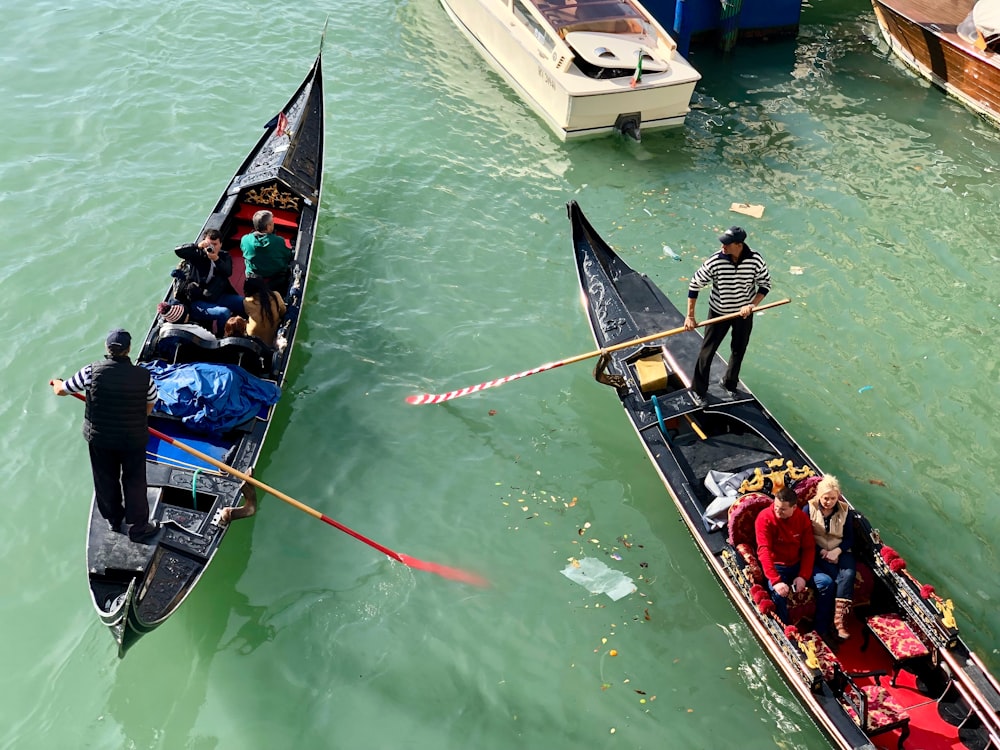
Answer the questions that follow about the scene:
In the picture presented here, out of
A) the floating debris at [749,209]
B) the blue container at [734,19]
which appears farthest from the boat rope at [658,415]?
the blue container at [734,19]

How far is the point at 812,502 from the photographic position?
19.7ft

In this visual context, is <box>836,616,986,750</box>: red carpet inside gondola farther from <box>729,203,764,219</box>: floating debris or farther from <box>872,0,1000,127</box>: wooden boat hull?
<box>872,0,1000,127</box>: wooden boat hull

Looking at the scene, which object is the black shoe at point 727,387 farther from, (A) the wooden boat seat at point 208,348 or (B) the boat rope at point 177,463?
(B) the boat rope at point 177,463

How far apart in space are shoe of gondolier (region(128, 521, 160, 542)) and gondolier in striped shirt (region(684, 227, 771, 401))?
14.0ft

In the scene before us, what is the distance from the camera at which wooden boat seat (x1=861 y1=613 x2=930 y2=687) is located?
219 inches

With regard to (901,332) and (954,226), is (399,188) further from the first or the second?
(954,226)

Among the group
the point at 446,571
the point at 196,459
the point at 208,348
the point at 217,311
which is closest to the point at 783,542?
the point at 446,571

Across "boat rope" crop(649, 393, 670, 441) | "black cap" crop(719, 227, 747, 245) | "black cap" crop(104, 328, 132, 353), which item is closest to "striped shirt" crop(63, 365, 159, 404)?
"black cap" crop(104, 328, 132, 353)

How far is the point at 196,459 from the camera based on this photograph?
6387 mm

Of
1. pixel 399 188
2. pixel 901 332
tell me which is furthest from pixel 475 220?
pixel 901 332

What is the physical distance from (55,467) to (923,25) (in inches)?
543

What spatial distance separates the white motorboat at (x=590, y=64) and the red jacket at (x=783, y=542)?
6.99 m

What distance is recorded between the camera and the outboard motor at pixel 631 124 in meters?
11.4

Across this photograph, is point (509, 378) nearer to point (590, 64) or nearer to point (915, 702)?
point (915, 702)
